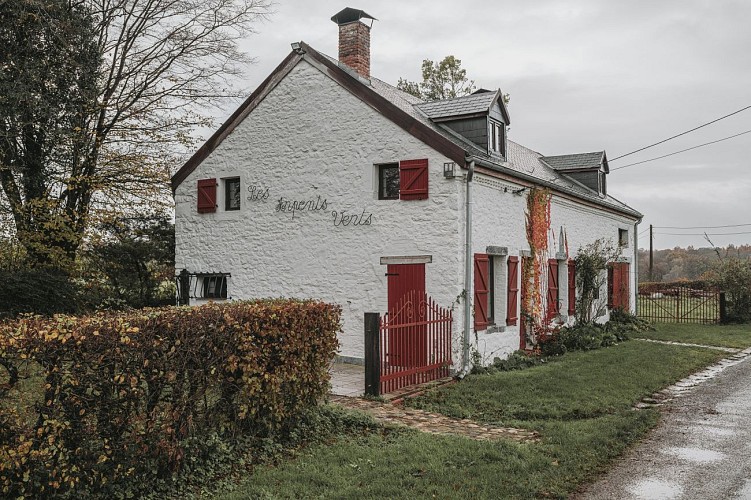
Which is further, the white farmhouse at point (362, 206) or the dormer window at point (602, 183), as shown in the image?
the dormer window at point (602, 183)

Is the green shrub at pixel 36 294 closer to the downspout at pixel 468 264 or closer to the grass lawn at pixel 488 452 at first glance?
the downspout at pixel 468 264

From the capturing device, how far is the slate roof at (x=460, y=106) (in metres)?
15.0

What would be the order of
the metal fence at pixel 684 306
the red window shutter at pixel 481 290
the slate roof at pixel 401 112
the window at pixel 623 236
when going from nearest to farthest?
the slate roof at pixel 401 112
the red window shutter at pixel 481 290
the window at pixel 623 236
the metal fence at pixel 684 306

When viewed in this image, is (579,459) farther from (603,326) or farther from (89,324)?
(603,326)

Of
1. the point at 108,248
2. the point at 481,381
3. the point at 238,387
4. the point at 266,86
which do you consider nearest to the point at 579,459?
the point at 238,387

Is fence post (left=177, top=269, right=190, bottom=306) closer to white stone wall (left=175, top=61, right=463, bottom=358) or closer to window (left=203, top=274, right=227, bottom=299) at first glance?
white stone wall (left=175, top=61, right=463, bottom=358)

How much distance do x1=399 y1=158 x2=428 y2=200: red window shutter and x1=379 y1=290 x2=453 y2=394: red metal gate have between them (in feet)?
6.52

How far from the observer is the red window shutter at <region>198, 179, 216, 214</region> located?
52.4ft

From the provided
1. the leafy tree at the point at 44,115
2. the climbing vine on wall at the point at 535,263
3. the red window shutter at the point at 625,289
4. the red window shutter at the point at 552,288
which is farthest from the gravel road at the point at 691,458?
the leafy tree at the point at 44,115

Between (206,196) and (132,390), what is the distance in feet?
36.6

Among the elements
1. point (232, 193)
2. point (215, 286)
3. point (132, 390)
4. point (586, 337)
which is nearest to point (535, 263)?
point (586, 337)

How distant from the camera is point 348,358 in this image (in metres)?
13.6

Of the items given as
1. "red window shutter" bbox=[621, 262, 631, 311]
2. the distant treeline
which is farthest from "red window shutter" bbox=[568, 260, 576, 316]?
the distant treeline

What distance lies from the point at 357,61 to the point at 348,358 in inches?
288
